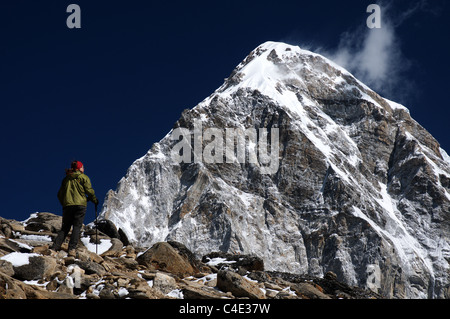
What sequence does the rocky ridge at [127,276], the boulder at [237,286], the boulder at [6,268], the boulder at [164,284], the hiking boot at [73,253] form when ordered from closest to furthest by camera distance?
the rocky ridge at [127,276] → the boulder at [6,268] → the boulder at [164,284] → the boulder at [237,286] → the hiking boot at [73,253]

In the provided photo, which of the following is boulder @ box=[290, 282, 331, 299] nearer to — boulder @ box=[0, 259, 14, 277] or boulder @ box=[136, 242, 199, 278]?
boulder @ box=[136, 242, 199, 278]

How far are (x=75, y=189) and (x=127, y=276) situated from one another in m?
4.11

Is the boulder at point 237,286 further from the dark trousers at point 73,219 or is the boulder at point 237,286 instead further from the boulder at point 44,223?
the boulder at point 44,223

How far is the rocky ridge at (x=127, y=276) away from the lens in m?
14.3

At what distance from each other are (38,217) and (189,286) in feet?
36.1

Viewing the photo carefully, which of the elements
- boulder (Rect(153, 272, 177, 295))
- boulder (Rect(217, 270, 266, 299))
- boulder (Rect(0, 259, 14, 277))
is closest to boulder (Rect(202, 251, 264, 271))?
boulder (Rect(217, 270, 266, 299))

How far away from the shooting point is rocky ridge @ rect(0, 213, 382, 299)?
47.0 ft

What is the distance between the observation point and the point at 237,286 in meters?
16.1

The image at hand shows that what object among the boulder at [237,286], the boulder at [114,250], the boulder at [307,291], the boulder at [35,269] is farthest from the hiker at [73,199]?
the boulder at [307,291]

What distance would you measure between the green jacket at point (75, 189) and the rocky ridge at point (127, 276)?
4.90 ft

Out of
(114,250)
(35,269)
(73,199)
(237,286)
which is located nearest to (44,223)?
(114,250)

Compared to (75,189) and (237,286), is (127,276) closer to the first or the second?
(237,286)
